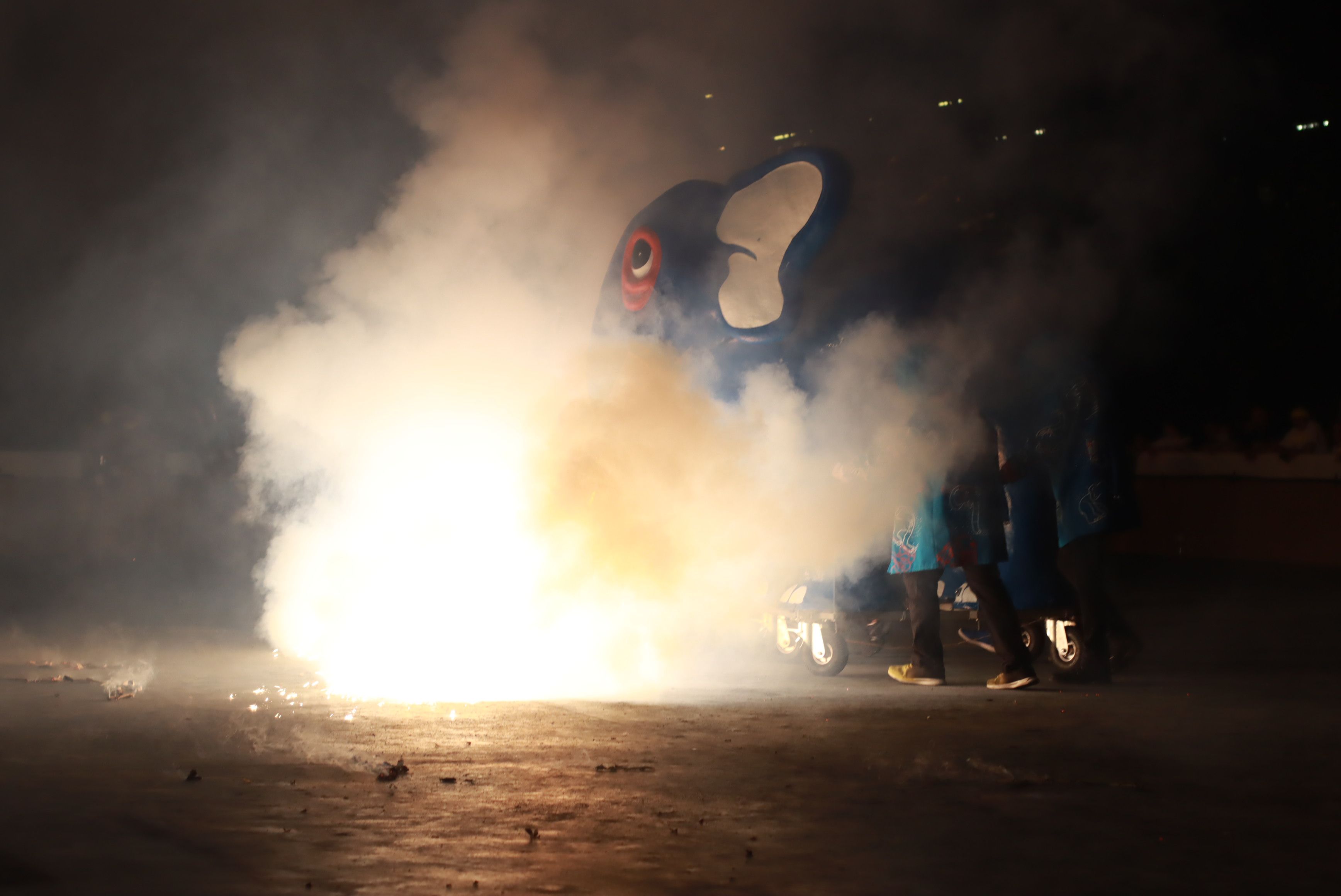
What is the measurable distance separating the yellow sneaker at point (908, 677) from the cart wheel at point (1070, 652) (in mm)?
704

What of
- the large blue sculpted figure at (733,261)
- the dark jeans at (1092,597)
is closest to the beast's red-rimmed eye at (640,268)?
the large blue sculpted figure at (733,261)

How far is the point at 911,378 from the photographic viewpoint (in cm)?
807

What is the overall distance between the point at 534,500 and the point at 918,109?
14.2ft

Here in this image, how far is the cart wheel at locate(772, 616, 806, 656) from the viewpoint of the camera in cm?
861

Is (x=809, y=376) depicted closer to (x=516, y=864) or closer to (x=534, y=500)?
(x=534, y=500)

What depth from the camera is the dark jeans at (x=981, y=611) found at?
7.63 meters

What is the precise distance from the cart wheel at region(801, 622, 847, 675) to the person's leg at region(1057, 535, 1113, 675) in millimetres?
1315

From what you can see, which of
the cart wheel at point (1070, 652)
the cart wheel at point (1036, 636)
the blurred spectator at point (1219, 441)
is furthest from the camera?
the blurred spectator at point (1219, 441)

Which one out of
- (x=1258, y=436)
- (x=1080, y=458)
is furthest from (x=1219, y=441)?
(x=1080, y=458)

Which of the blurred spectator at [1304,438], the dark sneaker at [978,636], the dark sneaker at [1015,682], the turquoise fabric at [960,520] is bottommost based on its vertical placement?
the dark sneaker at [1015,682]

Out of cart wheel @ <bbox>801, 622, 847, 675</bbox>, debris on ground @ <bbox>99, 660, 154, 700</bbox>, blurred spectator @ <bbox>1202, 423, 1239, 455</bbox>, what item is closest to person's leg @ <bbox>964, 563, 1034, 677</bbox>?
cart wheel @ <bbox>801, 622, 847, 675</bbox>

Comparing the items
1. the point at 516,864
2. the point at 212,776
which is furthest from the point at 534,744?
the point at 516,864

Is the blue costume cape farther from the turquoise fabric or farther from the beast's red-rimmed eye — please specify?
the beast's red-rimmed eye

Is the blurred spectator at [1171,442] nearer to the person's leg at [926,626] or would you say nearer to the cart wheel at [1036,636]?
the cart wheel at [1036,636]
